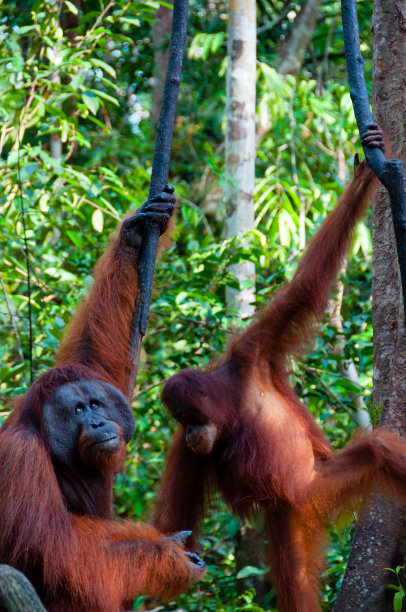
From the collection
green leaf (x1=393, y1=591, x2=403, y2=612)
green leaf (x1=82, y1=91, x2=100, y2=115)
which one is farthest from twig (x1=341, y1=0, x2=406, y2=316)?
green leaf (x1=82, y1=91, x2=100, y2=115)

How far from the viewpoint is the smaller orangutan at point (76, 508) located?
2.30m

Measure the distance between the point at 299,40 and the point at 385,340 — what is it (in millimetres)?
5484

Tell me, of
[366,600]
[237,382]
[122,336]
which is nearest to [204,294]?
[237,382]

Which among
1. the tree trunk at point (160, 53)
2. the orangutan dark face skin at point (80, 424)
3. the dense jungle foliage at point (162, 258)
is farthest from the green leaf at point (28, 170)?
the tree trunk at point (160, 53)

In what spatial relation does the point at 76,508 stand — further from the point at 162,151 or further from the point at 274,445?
the point at 162,151

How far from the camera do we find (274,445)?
3.35 metres

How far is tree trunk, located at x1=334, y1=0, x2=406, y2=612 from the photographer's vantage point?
2861 millimetres

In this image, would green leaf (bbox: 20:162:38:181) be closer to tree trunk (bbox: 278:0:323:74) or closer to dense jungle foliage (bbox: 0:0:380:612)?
dense jungle foliage (bbox: 0:0:380:612)

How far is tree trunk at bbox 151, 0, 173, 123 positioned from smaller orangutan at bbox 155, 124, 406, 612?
4.81 metres

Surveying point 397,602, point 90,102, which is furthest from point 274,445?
point 90,102

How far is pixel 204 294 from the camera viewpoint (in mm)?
4359

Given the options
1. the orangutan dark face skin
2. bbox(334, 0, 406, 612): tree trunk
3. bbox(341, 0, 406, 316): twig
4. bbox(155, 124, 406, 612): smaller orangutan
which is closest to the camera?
bbox(341, 0, 406, 316): twig

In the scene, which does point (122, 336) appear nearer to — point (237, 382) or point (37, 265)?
point (237, 382)

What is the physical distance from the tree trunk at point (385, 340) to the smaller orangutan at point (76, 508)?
69 centimetres
